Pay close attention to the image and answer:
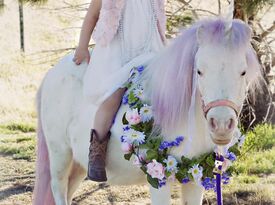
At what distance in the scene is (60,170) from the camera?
3195mm

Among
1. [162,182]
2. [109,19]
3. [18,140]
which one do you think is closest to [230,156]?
[162,182]

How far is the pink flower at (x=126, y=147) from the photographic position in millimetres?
2443

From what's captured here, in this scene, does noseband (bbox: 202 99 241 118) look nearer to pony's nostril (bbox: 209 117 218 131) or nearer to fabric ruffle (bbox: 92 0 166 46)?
pony's nostril (bbox: 209 117 218 131)

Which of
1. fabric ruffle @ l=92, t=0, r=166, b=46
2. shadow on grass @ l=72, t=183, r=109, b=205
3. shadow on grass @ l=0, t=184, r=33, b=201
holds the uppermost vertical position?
fabric ruffle @ l=92, t=0, r=166, b=46

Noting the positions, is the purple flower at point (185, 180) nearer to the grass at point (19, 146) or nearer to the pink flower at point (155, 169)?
the pink flower at point (155, 169)

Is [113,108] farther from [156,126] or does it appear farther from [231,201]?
[231,201]

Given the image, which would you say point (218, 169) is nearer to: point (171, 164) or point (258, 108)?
point (171, 164)

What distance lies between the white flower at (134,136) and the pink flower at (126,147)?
0.02m

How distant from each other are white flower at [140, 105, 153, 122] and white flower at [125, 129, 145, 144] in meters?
0.06

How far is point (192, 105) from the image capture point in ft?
7.39

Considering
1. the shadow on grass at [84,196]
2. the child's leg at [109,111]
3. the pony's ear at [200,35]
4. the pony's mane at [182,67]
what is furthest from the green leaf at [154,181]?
the shadow on grass at [84,196]

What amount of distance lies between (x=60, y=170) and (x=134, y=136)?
91 centimetres

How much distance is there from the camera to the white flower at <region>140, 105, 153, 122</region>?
241 centimetres

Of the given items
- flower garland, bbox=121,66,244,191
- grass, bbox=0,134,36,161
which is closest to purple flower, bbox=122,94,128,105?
flower garland, bbox=121,66,244,191
